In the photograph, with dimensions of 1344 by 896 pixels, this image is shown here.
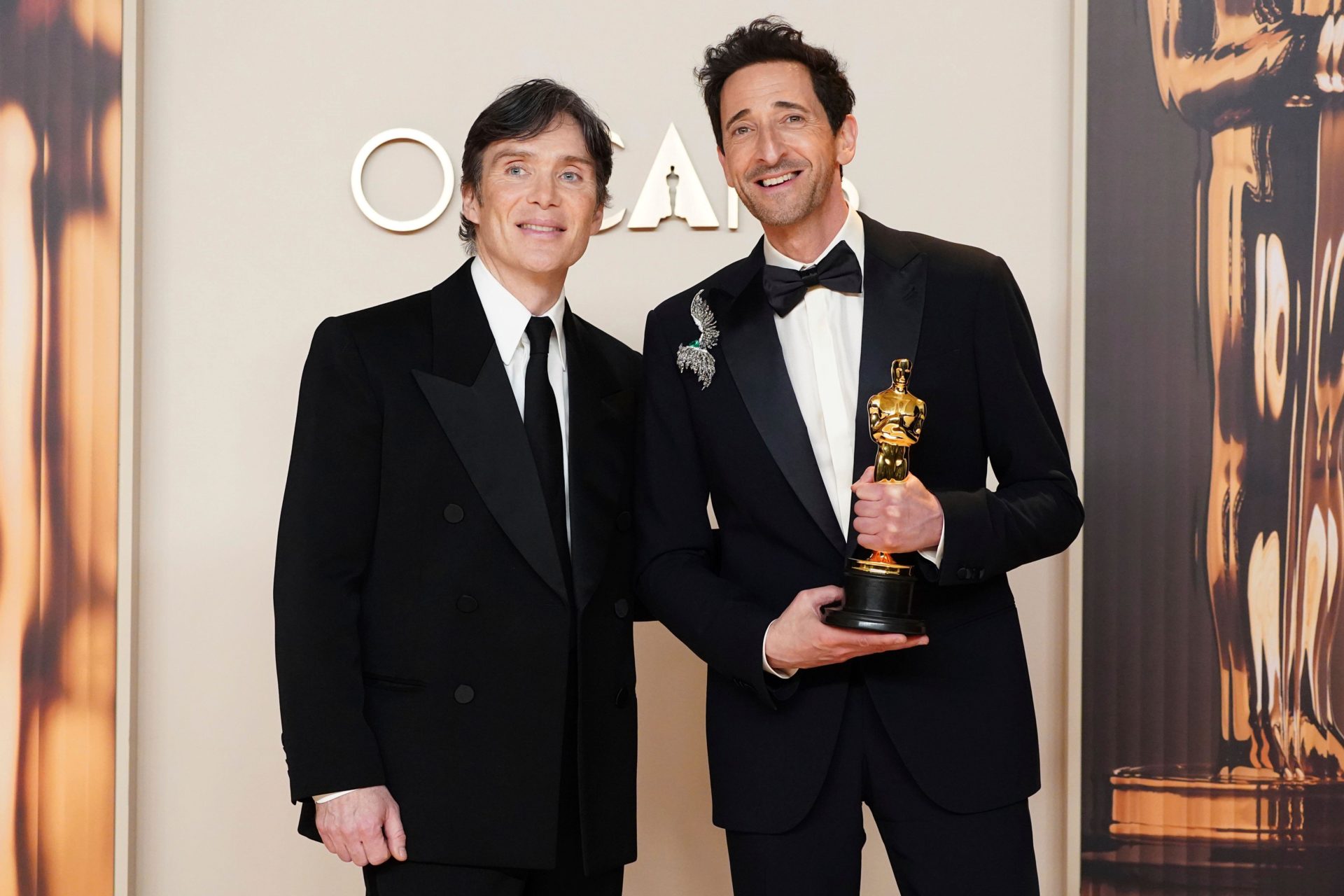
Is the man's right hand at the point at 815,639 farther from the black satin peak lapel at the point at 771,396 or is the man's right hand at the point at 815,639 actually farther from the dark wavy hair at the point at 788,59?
the dark wavy hair at the point at 788,59

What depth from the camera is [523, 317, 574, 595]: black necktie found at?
2.12m

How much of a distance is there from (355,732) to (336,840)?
18 centimetres

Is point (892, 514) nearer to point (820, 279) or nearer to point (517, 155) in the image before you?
point (820, 279)

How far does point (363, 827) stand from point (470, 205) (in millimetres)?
1218

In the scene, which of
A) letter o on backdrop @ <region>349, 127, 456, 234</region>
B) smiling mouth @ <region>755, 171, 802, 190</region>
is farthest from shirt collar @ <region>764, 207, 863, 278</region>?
letter o on backdrop @ <region>349, 127, 456, 234</region>

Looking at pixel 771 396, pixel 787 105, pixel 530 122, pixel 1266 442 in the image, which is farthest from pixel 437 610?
pixel 1266 442

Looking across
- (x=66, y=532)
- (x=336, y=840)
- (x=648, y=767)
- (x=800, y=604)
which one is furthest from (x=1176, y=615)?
(x=66, y=532)

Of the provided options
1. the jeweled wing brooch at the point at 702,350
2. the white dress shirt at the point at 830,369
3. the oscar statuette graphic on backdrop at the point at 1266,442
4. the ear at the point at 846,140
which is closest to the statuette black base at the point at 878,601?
the white dress shirt at the point at 830,369

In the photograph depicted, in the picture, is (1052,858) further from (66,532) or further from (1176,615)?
(66,532)

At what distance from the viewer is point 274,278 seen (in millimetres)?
3424

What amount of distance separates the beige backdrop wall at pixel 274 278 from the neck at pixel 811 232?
3.81 ft

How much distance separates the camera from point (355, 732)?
1.96 meters

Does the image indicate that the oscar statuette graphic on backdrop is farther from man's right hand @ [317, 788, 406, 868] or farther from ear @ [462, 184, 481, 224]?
man's right hand @ [317, 788, 406, 868]

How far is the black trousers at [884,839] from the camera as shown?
75.9 inches
